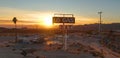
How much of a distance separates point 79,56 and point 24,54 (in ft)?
20.1

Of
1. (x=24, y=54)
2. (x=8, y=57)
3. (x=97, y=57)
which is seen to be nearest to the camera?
(x=8, y=57)

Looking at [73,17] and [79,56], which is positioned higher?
[73,17]

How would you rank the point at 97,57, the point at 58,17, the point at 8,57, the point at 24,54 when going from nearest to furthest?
the point at 8,57
the point at 24,54
the point at 97,57
the point at 58,17

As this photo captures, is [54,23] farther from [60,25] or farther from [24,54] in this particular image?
[24,54]

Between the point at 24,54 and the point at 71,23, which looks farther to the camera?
the point at 71,23

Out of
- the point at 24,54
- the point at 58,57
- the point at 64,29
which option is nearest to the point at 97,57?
the point at 58,57

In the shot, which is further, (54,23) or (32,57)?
(54,23)

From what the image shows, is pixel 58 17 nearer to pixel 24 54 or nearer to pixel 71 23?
pixel 71 23

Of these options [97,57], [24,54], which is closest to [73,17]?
[97,57]

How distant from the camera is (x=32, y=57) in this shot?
33.3m

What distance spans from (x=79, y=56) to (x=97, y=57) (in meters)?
2.16

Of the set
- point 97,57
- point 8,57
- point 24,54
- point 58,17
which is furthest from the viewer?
point 58,17

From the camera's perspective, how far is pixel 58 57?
1403 inches

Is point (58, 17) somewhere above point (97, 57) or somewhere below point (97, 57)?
above
